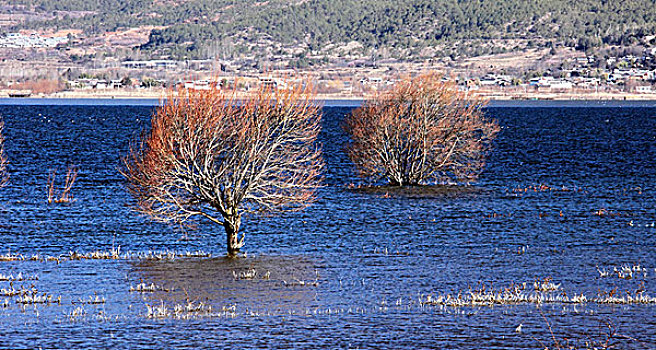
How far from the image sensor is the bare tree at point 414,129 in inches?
2147

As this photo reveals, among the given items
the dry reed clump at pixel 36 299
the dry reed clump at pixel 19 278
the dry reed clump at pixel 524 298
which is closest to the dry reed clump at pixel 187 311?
the dry reed clump at pixel 36 299

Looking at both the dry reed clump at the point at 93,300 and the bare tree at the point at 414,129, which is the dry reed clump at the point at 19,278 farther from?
the bare tree at the point at 414,129

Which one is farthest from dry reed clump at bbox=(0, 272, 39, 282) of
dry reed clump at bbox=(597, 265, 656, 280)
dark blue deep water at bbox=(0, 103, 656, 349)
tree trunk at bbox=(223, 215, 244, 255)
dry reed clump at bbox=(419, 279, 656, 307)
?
dry reed clump at bbox=(597, 265, 656, 280)

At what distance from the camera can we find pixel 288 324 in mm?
23219

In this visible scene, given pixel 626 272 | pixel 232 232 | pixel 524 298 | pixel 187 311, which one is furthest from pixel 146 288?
pixel 626 272

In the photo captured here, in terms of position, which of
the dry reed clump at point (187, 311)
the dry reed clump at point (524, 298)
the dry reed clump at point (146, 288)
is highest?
the dry reed clump at point (524, 298)

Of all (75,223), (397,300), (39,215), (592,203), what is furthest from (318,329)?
(592,203)

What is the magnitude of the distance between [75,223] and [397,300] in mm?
22856

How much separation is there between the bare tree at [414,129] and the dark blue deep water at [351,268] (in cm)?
256

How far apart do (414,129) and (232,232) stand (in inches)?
881

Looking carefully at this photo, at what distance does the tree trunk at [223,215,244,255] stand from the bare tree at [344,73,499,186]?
20.5 metres

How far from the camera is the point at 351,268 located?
32031 millimetres

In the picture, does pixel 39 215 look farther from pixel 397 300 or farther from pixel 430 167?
pixel 397 300

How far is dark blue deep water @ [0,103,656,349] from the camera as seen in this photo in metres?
22.3
